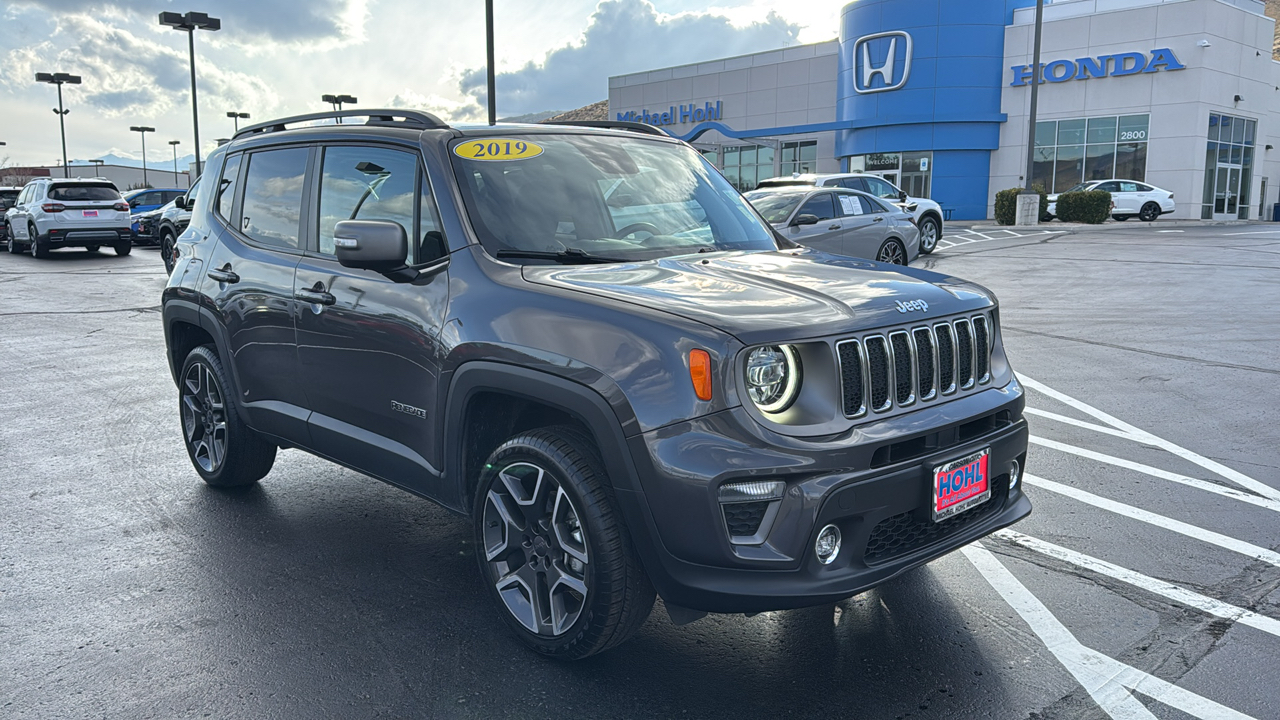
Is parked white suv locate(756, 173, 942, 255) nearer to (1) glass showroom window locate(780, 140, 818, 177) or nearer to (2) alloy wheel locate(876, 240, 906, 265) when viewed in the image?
(2) alloy wheel locate(876, 240, 906, 265)

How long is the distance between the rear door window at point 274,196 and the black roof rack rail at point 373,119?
0.20 meters

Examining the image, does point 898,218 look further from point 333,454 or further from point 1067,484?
point 333,454

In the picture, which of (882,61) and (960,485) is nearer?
(960,485)

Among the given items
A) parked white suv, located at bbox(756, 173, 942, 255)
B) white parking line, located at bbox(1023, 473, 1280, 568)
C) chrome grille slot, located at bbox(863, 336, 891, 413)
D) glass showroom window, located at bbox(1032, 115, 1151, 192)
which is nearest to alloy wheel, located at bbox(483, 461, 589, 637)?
chrome grille slot, located at bbox(863, 336, 891, 413)

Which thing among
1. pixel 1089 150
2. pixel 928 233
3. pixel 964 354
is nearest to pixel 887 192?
pixel 928 233

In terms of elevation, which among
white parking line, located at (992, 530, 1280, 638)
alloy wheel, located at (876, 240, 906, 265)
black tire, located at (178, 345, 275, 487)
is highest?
alloy wheel, located at (876, 240, 906, 265)

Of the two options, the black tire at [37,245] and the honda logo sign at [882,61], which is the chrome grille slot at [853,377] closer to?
the black tire at [37,245]

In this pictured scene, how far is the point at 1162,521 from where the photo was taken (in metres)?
4.83

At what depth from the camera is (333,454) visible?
441 cm

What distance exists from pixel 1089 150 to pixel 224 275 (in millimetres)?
39514

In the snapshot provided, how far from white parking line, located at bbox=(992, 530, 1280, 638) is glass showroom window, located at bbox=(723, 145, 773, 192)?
4425 cm

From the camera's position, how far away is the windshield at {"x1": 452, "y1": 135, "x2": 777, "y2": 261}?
12.6 feet

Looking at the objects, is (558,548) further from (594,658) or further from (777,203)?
(777,203)

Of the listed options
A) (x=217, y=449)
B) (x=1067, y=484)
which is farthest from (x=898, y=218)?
(x=217, y=449)
